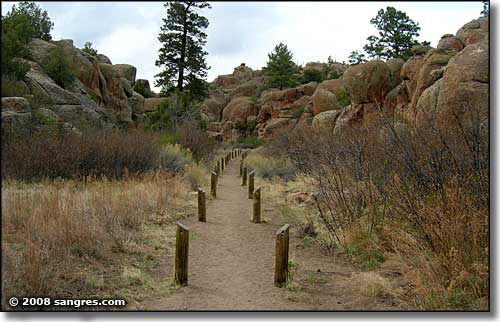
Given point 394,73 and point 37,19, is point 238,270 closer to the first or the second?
point 37,19

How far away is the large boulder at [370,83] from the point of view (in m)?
25.2

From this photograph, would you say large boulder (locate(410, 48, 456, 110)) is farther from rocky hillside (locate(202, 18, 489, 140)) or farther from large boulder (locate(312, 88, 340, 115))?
large boulder (locate(312, 88, 340, 115))

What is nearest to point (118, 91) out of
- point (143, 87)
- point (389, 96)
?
point (143, 87)

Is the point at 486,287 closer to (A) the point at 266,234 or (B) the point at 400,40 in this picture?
(A) the point at 266,234

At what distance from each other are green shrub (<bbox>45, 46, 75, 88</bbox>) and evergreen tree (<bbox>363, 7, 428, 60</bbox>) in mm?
24802

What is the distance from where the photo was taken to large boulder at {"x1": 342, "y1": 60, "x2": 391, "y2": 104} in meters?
25.2

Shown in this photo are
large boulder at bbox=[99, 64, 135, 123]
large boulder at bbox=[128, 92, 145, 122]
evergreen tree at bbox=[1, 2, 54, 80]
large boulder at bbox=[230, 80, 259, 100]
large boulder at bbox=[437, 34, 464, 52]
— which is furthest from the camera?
large boulder at bbox=[230, 80, 259, 100]

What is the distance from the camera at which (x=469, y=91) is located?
40.9ft

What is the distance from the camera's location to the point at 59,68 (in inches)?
909

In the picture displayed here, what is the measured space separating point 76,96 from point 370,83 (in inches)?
562

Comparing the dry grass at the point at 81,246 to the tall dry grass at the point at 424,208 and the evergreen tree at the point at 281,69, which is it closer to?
the tall dry grass at the point at 424,208

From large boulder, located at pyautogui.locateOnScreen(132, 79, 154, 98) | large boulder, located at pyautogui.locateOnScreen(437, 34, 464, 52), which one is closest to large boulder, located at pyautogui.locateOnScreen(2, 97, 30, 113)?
large boulder, located at pyautogui.locateOnScreen(437, 34, 464, 52)

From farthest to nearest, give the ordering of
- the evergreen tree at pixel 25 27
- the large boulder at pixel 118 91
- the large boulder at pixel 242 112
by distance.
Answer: the large boulder at pixel 242 112, the large boulder at pixel 118 91, the evergreen tree at pixel 25 27

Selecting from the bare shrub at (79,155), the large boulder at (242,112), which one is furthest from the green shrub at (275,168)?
the large boulder at (242,112)
